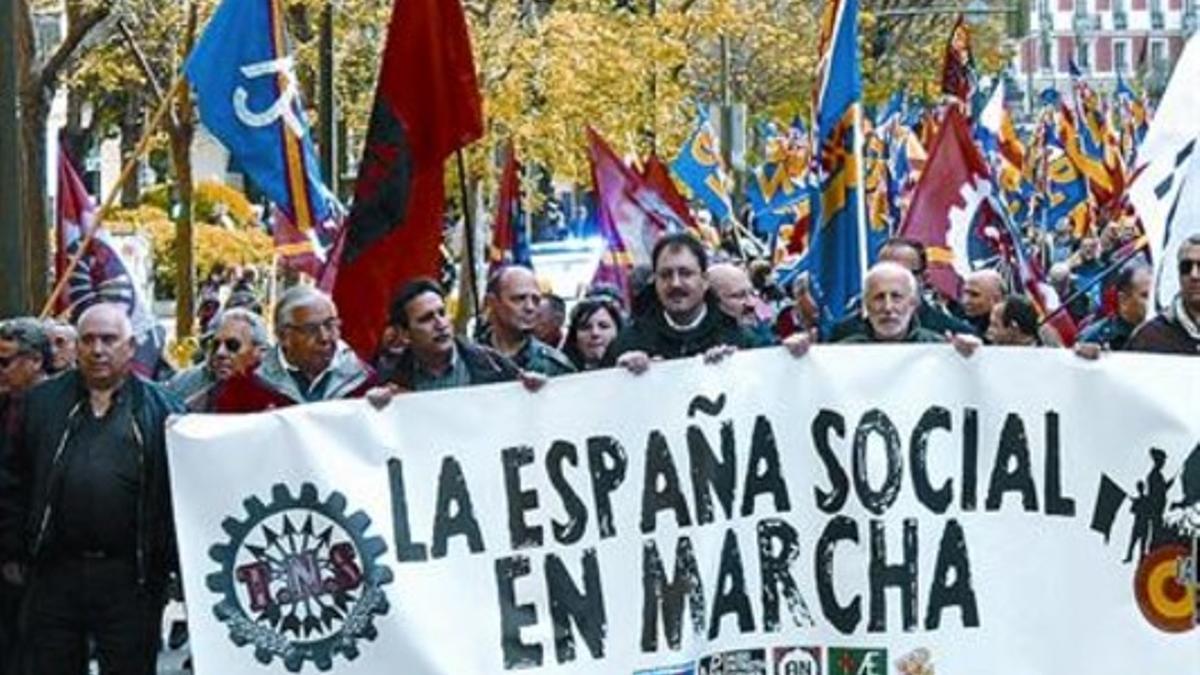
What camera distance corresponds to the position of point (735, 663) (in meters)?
9.12

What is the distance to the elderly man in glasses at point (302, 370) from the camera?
33.8 ft

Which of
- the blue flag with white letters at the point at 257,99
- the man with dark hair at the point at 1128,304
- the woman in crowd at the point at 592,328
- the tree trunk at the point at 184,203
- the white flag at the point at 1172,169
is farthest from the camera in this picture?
the tree trunk at the point at 184,203

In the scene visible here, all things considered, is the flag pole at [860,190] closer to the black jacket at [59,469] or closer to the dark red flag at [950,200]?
the black jacket at [59,469]

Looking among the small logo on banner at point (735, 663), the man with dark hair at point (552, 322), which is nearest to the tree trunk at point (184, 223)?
the man with dark hair at point (552, 322)

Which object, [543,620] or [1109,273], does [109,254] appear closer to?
[1109,273]

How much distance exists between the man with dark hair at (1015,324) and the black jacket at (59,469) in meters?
3.22

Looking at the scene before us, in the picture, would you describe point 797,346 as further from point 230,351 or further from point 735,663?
point 230,351

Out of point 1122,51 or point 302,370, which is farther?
point 1122,51

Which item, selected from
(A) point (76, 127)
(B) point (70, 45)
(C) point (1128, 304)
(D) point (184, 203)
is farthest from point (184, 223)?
(A) point (76, 127)

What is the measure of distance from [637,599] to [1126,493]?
4.42 feet

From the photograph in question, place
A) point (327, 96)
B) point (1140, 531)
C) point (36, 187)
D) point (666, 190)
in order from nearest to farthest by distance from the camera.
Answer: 1. point (1140, 531)
2. point (666, 190)
3. point (36, 187)
4. point (327, 96)

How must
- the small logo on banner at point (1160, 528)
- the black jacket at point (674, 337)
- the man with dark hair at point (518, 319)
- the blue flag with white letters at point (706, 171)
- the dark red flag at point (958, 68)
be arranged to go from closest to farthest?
the small logo on banner at point (1160, 528)
the black jacket at point (674, 337)
the man with dark hair at point (518, 319)
the dark red flag at point (958, 68)
the blue flag with white letters at point (706, 171)

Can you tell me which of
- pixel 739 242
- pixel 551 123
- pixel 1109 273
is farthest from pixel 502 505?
pixel 551 123

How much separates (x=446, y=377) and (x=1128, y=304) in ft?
11.6
